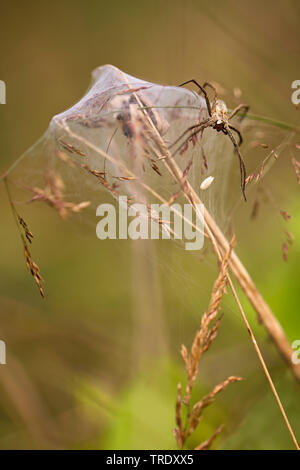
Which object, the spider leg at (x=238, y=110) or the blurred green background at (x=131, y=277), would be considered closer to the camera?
the spider leg at (x=238, y=110)

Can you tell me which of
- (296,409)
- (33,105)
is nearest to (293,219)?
(296,409)

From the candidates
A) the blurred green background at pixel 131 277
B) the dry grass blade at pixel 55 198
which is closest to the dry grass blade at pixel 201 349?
the blurred green background at pixel 131 277

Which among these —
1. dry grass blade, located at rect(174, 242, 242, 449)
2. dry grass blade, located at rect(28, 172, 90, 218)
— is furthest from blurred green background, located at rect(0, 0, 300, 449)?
dry grass blade, located at rect(28, 172, 90, 218)

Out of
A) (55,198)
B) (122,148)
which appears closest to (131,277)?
(122,148)

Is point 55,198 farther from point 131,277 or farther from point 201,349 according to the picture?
point 131,277

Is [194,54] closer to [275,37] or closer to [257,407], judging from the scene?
[275,37]

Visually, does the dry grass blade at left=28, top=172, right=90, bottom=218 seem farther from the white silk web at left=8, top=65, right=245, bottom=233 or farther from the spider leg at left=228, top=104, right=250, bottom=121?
the spider leg at left=228, top=104, right=250, bottom=121

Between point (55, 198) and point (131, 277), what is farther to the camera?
point (131, 277)

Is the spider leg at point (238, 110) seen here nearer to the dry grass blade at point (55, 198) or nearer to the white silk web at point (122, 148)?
the white silk web at point (122, 148)
